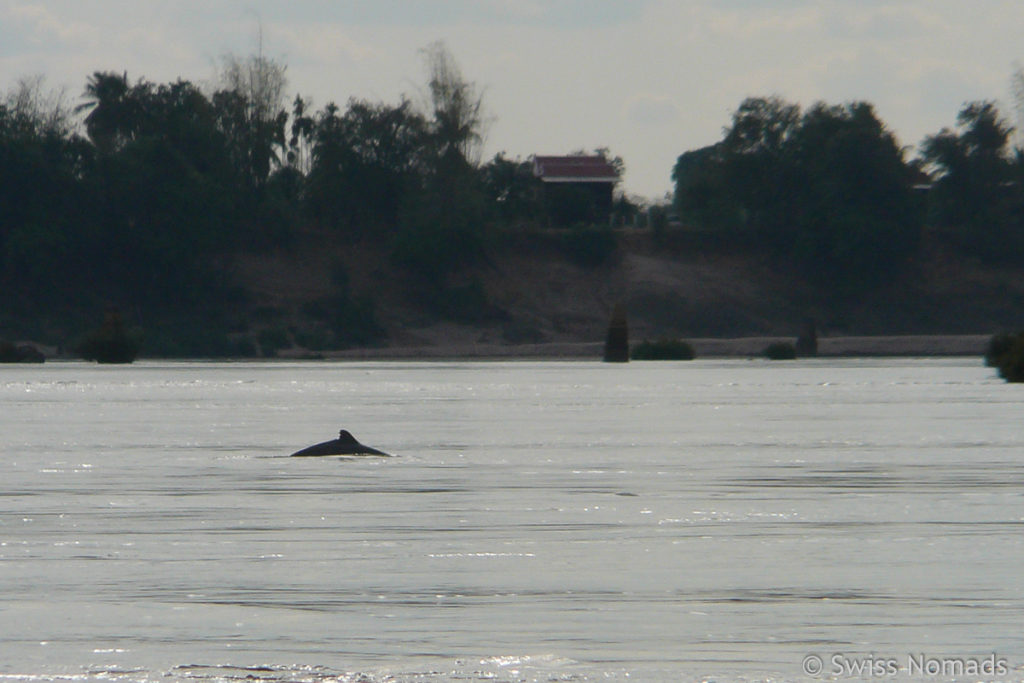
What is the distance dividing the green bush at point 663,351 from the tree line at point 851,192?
72.0 feet

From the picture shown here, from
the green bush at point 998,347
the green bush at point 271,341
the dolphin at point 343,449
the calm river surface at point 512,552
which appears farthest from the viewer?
the green bush at point 271,341

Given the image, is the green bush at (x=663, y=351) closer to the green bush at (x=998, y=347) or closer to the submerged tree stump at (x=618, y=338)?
the submerged tree stump at (x=618, y=338)

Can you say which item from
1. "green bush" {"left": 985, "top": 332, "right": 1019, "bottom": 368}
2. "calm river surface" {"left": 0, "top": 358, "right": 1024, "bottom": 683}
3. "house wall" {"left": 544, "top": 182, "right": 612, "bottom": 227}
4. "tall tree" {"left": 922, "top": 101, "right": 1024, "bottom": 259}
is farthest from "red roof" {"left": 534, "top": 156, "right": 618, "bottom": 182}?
"calm river surface" {"left": 0, "top": 358, "right": 1024, "bottom": 683}

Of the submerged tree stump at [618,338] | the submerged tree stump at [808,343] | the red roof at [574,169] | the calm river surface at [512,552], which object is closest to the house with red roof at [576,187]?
the red roof at [574,169]

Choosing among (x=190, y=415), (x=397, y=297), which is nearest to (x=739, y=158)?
(x=397, y=297)

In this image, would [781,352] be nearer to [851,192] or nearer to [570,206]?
[851,192]

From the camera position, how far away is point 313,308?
105125 millimetres

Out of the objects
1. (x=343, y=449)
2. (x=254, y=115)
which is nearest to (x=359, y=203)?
(x=254, y=115)

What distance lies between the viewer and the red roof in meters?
137

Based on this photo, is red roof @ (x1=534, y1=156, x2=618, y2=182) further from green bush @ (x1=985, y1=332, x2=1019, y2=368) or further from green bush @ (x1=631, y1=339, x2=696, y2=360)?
green bush @ (x1=985, y1=332, x2=1019, y2=368)

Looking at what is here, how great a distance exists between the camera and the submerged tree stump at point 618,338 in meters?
90.0

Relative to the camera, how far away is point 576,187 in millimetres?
131750

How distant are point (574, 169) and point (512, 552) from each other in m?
124

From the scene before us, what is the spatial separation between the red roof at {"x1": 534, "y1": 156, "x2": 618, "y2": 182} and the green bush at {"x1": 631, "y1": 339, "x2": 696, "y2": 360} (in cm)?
3972
